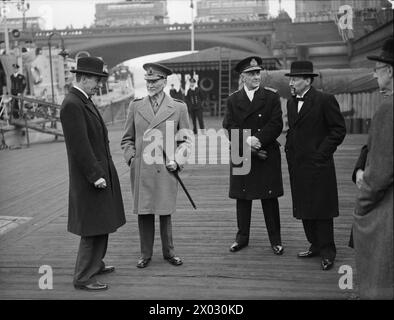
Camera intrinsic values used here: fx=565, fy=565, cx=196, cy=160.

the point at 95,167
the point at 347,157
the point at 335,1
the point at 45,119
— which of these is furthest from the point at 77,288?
the point at 335,1

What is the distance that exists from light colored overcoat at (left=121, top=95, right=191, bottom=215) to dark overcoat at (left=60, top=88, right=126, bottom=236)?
475mm

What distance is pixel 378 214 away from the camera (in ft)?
10.7

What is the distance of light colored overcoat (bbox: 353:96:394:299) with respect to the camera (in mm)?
3148

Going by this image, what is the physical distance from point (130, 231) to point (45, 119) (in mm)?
13727

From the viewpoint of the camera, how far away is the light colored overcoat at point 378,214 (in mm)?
3148

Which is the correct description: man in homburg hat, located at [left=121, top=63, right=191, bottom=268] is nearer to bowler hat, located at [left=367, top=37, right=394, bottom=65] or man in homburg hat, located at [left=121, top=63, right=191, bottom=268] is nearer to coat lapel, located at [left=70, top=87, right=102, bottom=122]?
coat lapel, located at [left=70, top=87, right=102, bottom=122]

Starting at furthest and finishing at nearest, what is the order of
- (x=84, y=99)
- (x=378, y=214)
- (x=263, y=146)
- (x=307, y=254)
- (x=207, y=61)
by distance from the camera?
(x=207, y=61)
(x=263, y=146)
(x=307, y=254)
(x=84, y=99)
(x=378, y=214)

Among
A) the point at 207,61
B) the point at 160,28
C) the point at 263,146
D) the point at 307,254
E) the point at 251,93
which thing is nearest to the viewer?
the point at 307,254

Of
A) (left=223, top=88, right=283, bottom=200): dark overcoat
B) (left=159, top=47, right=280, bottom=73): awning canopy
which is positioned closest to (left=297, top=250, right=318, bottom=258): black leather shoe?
(left=223, top=88, right=283, bottom=200): dark overcoat

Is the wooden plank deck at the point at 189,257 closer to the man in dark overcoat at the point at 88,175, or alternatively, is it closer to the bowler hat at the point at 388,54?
the man in dark overcoat at the point at 88,175

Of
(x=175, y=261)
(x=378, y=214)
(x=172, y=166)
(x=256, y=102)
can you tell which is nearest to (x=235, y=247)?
(x=175, y=261)

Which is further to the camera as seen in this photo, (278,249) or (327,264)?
(278,249)

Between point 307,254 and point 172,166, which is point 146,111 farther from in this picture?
point 307,254

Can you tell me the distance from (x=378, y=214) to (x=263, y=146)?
2.18 metres
